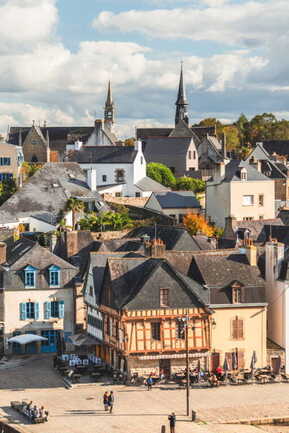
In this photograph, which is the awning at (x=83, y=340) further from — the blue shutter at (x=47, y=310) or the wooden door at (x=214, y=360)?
the wooden door at (x=214, y=360)

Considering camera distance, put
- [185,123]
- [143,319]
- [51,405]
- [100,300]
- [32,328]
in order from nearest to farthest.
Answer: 1. [51,405]
2. [143,319]
3. [100,300]
4. [32,328]
5. [185,123]

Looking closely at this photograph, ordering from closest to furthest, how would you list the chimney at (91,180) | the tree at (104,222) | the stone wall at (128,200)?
the tree at (104,222), the chimney at (91,180), the stone wall at (128,200)

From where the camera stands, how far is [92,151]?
11606cm

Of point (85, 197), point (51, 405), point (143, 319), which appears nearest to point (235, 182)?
point (85, 197)

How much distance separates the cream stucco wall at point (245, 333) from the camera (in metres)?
57.7

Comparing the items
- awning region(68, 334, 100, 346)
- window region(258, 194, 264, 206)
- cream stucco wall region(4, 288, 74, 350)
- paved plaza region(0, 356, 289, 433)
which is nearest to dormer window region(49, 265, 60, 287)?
cream stucco wall region(4, 288, 74, 350)

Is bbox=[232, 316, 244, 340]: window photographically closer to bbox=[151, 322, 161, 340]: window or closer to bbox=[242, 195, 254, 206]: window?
bbox=[151, 322, 161, 340]: window

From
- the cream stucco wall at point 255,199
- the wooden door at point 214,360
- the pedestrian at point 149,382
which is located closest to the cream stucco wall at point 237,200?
the cream stucco wall at point 255,199

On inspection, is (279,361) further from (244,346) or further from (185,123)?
(185,123)

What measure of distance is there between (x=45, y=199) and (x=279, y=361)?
131ft

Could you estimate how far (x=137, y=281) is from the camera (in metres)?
57.3

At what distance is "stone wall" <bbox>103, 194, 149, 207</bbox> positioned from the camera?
333ft

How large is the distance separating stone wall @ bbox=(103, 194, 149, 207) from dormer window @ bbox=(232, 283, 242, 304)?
43279 mm

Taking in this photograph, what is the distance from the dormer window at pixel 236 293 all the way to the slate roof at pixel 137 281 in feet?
5.41
